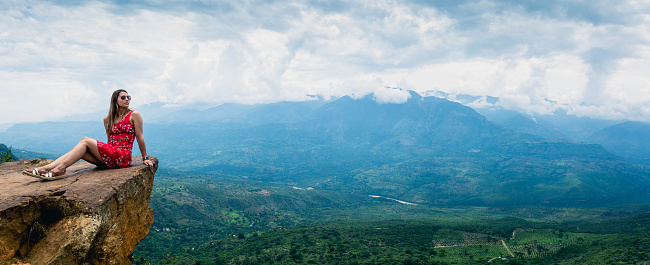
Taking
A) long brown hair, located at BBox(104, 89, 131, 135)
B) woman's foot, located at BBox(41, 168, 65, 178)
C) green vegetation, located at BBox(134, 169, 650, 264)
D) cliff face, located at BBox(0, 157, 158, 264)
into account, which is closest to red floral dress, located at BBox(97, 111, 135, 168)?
long brown hair, located at BBox(104, 89, 131, 135)

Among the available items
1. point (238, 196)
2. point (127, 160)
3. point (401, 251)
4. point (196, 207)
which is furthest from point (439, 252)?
point (238, 196)

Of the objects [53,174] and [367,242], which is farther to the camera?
[367,242]

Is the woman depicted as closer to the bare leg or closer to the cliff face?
the bare leg

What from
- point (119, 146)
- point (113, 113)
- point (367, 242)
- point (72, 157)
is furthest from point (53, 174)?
point (367, 242)

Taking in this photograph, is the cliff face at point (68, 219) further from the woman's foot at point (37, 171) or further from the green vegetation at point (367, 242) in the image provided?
the green vegetation at point (367, 242)

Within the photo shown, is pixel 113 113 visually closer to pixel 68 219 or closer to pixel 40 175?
pixel 40 175

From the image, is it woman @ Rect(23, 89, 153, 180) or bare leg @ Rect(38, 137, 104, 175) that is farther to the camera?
woman @ Rect(23, 89, 153, 180)
